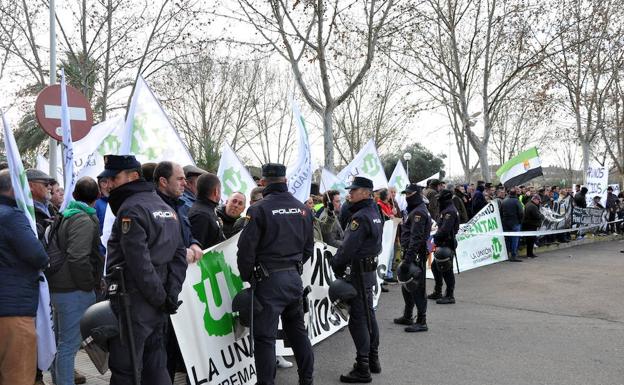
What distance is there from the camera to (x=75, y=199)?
16.6ft

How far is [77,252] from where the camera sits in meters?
4.60

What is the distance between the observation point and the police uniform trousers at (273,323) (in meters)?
4.73

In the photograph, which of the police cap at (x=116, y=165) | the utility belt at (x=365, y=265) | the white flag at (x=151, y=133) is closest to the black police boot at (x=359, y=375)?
the utility belt at (x=365, y=265)

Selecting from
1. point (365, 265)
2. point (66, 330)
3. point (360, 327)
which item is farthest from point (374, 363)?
point (66, 330)

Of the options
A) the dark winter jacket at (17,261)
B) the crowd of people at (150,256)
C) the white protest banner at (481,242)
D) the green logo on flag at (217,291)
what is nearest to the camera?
the crowd of people at (150,256)

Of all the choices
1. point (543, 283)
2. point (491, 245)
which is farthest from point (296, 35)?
point (543, 283)

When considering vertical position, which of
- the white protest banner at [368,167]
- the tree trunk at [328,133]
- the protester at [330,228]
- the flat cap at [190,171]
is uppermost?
the tree trunk at [328,133]

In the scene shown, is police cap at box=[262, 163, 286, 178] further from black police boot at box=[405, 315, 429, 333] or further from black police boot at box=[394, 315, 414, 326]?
black police boot at box=[394, 315, 414, 326]

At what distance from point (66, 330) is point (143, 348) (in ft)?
4.40

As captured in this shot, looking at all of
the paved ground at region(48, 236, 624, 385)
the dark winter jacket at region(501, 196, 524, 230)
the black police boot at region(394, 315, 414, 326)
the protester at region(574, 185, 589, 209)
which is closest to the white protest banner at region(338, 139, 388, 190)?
the paved ground at region(48, 236, 624, 385)

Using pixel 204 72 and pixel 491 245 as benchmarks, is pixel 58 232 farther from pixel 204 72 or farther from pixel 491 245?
pixel 204 72

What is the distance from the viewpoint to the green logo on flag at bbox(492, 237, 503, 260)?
14625mm

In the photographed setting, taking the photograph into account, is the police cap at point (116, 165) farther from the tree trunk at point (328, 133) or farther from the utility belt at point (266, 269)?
the tree trunk at point (328, 133)

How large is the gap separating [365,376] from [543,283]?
7012mm
